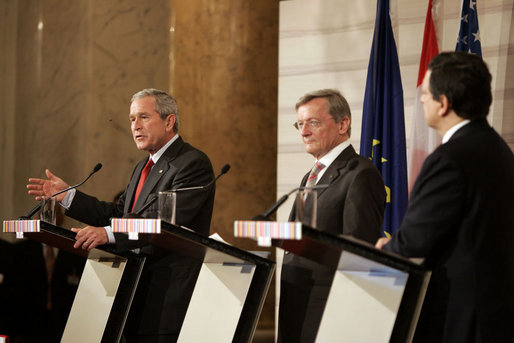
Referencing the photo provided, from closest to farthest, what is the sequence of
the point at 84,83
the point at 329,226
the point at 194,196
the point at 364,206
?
the point at 364,206 → the point at 329,226 → the point at 194,196 → the point at 84,83

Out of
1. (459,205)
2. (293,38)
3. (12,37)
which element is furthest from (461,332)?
(12,37)

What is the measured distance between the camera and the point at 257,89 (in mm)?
6832

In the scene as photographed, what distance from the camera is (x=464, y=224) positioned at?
245cm

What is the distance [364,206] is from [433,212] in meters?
0.66

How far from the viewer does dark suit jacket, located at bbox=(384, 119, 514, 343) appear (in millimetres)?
2420

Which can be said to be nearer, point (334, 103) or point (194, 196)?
point (334, 103)

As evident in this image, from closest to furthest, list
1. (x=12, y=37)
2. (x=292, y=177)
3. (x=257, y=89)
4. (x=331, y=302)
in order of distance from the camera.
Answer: (x=331, y=302) < (x=292, y=177) < (x=257, y=89) < (x=12, y=37)

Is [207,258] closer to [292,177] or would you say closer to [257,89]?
[292,177]

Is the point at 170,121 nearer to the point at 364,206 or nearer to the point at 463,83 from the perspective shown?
the point at 364,206

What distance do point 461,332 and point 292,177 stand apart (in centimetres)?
332

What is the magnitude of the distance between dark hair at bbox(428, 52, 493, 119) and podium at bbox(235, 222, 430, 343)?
1.91ft

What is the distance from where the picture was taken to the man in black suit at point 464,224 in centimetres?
242

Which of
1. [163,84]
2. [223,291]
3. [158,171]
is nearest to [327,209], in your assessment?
[223,291]

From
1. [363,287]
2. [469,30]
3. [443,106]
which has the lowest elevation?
[363,287]
